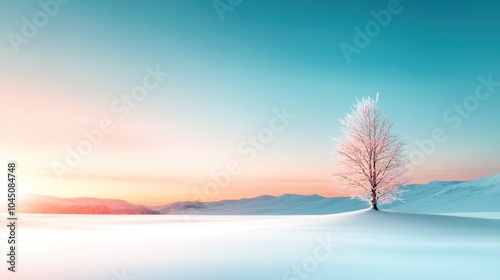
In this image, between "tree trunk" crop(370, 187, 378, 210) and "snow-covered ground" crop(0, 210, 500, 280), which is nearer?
"snow-covered ground" crop(0, 210, 500, 280)

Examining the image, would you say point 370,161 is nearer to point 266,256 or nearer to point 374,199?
point 374,199

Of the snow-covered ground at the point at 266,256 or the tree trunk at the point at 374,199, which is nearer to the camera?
the snow-covered ground at the point at 266,256

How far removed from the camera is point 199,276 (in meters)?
9.23

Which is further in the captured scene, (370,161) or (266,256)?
(370,161)

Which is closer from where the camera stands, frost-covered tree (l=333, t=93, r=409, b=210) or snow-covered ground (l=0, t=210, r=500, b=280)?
snow-covered ground (l=0, t=210, r=500, b=280)

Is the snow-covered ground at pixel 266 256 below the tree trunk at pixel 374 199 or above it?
below

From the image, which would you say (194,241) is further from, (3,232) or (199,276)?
(3,232)

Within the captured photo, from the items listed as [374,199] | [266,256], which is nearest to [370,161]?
[374,199]

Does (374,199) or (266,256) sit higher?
(374,199)

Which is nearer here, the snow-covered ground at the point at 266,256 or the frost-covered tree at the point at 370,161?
the snow-covered ground at the point at 266,256

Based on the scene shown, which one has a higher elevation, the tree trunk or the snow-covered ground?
the tree trunk

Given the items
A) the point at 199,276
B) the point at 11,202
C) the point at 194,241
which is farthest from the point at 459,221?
the point at 11,202

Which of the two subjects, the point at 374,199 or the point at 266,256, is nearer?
the point at 266,256

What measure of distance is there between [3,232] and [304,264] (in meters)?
13.1
